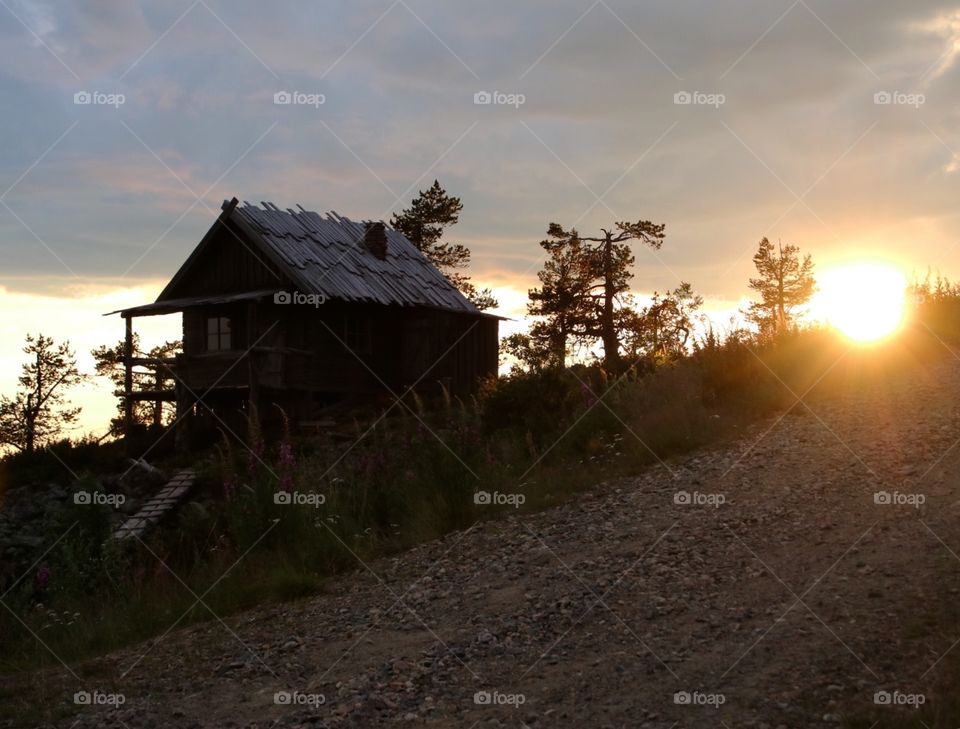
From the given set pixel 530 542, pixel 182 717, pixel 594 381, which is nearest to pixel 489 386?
pixel 594 381

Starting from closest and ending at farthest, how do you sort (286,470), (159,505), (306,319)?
1. (286,470)
2. (159,505)
3. (306,319)

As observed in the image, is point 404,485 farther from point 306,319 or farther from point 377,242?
point 377,242

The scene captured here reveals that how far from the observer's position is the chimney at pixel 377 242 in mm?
29453

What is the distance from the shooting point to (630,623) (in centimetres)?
741

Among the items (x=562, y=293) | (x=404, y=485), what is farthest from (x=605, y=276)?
(x=404, y=485)

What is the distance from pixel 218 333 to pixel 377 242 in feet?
17.3

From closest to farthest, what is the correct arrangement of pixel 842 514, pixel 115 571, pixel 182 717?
pixel 182 717
pixel 842 514
pixel 115 571

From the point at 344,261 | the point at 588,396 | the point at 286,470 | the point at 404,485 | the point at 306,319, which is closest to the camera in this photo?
the point at 286,470

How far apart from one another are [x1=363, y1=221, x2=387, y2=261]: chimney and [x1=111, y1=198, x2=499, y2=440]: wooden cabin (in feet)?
0.10

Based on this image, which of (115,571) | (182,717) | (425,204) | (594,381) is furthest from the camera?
(425,204)

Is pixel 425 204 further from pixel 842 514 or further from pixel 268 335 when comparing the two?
pixel 842 514

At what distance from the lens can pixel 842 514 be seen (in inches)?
361

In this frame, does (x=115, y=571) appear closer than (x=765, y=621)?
No

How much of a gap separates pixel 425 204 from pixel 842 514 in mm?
30103
